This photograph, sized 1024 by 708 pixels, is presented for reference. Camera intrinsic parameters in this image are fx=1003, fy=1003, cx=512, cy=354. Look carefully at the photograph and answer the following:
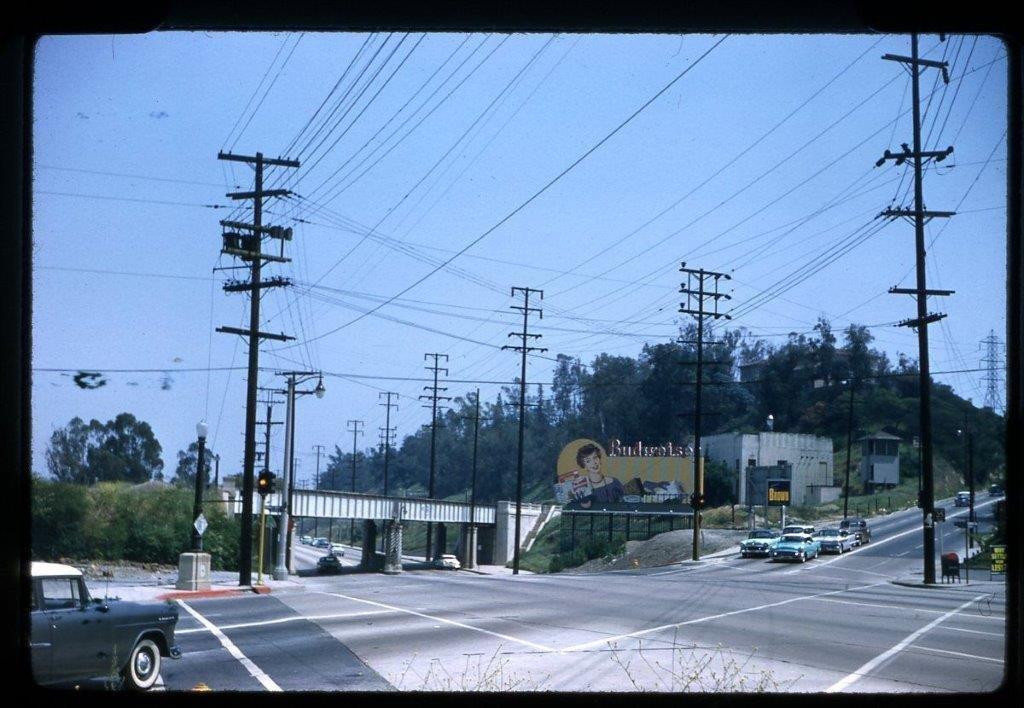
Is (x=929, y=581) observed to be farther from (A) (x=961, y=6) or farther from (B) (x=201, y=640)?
(A) (x=961, y=6)

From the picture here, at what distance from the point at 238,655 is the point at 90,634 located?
2.43 metres

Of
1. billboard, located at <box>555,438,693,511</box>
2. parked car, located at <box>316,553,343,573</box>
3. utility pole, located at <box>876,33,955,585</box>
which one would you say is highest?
utility pole, located at <box>876,33,955,585</box>

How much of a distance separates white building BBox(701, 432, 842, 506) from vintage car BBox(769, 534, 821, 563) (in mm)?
4560

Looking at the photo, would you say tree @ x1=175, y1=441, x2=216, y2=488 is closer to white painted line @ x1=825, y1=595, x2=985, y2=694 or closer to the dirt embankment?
white painted line @ x1=825, y1=595, x2=985, y2=694

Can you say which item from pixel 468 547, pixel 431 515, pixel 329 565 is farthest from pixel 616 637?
pixel 329 565

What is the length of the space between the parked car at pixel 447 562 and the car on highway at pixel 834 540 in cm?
1227

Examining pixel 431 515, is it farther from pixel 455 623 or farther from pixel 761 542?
pixel 455 623

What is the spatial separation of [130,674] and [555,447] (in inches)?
208

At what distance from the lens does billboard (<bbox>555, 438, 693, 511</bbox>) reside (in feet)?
35.2

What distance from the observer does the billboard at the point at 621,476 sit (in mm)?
10742

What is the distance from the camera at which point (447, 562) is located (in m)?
33.1

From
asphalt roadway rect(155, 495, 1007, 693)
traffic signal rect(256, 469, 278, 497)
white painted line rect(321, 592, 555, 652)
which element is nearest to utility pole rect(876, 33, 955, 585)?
asphalt roadway rect(155, 495, 1007, 693)

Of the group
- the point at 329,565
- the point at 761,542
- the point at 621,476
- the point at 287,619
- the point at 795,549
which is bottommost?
the point at 329,565

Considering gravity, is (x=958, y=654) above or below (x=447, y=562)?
above
